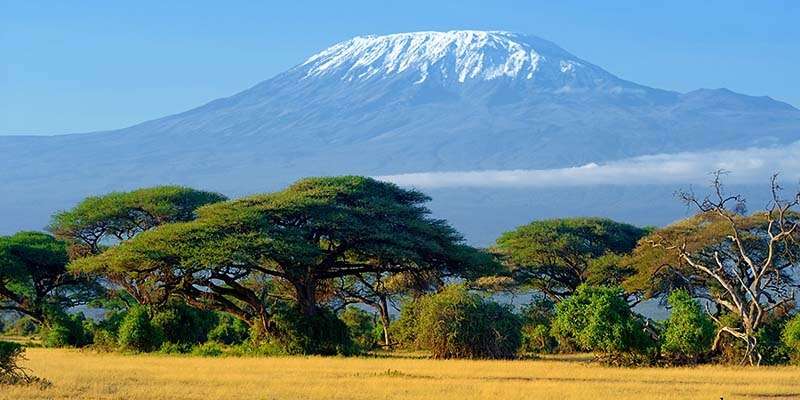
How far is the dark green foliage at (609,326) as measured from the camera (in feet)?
117

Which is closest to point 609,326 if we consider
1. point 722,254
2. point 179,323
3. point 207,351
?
point 722,254

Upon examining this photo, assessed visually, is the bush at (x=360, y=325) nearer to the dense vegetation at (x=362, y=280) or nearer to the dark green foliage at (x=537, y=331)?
the dense vegetation at (x=362, y=280)

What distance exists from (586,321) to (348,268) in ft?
37.0

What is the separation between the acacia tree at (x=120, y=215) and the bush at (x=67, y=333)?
2.96 meters

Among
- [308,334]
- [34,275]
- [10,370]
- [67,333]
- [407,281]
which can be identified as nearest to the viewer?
[10,370]

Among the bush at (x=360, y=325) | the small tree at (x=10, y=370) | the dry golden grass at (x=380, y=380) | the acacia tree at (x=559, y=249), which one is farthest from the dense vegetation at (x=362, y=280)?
the small tree at (x=10, y=370)

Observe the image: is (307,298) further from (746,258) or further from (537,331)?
(746,258)

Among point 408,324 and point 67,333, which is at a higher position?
point 408,324

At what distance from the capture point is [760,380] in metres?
30.2

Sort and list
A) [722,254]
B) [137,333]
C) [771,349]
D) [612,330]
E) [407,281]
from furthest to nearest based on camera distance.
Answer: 1. [407,281]
2. [722,254]
3. [137,333]
4. [771,349]
5. [612,330]

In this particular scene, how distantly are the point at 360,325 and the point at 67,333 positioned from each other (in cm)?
1300

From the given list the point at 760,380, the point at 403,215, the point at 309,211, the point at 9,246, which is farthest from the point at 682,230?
the point at 9,246

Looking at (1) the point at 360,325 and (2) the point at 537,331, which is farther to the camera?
(1) the point at 360,325

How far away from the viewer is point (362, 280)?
46750 mm
